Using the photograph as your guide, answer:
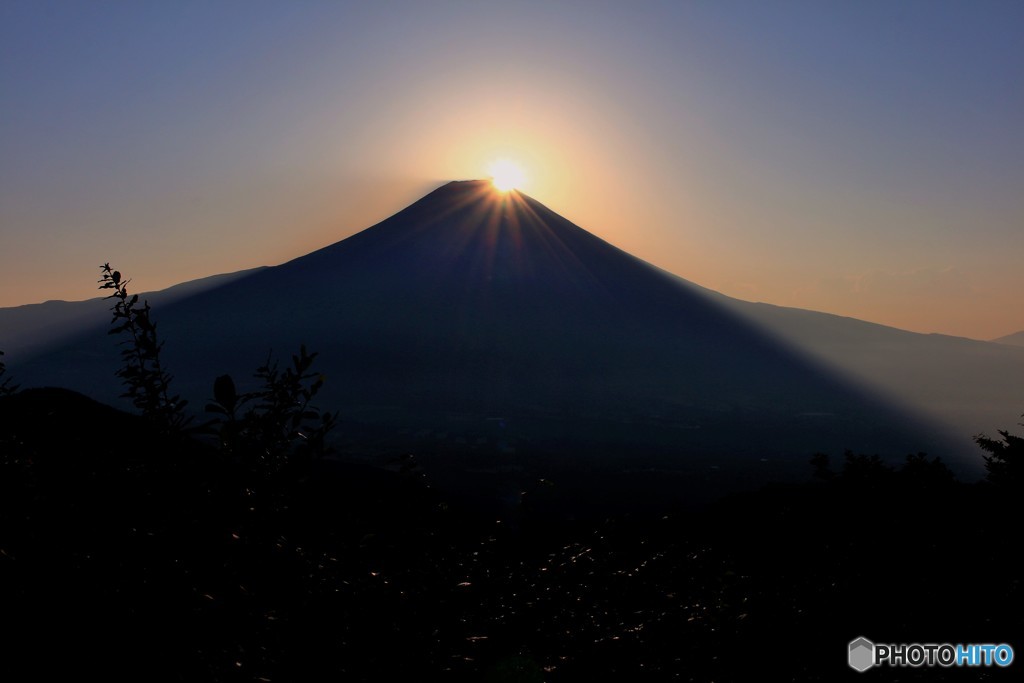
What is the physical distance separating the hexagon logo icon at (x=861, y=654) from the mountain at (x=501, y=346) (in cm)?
11373

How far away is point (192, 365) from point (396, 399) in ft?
174

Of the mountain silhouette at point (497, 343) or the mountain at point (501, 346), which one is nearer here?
the mountain at point (501, 346)

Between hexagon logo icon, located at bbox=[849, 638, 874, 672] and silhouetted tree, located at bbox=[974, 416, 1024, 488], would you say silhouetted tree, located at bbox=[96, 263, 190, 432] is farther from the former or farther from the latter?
silhouetted tree, located at bbox=[974, 416, 1024, 488]

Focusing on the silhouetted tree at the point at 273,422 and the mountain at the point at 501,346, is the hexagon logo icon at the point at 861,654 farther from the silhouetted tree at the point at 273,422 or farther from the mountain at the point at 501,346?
the mountain at the point at 501,346

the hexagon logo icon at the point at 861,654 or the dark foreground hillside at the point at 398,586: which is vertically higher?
the dark foreground hillside at the point at 398,586

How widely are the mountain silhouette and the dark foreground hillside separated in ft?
390

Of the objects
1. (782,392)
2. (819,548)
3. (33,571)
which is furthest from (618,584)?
(782,392)

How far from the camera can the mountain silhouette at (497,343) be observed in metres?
141

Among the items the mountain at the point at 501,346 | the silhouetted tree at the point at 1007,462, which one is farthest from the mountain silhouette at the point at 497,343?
the silhouetted tree at the point at 1007,462

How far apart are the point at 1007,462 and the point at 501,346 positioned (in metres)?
163

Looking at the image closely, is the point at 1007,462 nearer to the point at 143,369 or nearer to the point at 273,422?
the point at 273,422

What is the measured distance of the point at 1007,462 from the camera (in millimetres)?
7730

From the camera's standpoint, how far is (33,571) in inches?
117

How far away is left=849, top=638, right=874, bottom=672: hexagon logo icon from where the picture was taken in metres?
4.15
